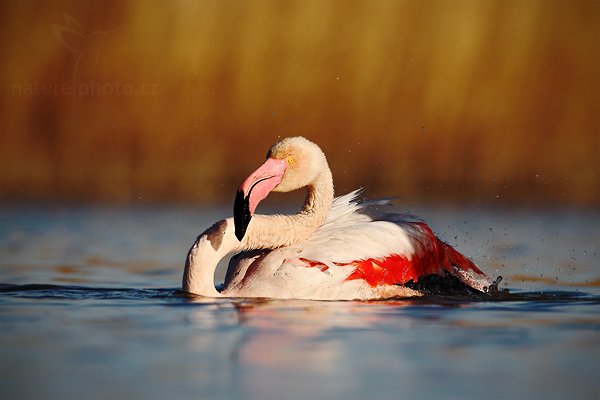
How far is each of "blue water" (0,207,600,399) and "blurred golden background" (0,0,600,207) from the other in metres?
5.46

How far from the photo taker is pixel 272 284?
7801mm

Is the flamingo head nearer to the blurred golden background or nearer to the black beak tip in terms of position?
the black beak tip

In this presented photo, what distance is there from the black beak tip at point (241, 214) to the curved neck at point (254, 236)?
0.21 m

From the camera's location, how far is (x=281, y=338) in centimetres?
636

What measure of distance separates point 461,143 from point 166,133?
148 inches

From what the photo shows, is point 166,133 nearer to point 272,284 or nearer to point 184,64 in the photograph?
point 184,64

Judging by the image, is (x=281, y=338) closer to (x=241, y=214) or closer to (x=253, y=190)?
(x=241, y=214)

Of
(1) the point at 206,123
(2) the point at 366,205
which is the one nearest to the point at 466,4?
(1) the point at 206,123

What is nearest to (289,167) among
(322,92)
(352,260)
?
(352,260)

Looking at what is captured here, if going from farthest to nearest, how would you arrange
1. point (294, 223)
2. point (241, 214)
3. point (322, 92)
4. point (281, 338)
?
1. point (322, 92)
2. point (294, 223)
3. point (241, 214)
4. point (281, 338)

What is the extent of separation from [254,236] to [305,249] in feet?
1.12

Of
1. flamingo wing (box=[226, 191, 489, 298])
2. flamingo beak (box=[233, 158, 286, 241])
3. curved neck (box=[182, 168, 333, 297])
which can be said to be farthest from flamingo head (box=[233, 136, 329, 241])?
flamingo wing (box=[226, 191, 489, 298])

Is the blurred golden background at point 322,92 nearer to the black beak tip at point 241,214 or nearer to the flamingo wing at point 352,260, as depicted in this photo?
the flamingo wing at point 352,260

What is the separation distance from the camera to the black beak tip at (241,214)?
7785 mm
